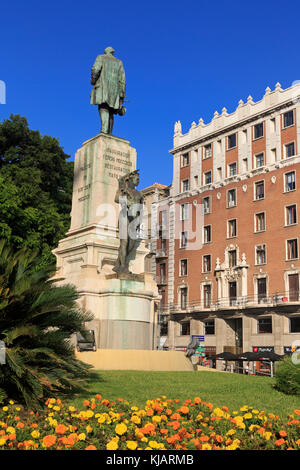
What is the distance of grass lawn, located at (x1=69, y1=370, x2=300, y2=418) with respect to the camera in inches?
380

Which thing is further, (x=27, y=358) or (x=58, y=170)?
(x=58, y=170)

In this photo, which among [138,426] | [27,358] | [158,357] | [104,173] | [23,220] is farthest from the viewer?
[23,220]

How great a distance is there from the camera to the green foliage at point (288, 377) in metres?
11.6

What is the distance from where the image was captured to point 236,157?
188 feet

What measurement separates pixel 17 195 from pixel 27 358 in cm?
2401

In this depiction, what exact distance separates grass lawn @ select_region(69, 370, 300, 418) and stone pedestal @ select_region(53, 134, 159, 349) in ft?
17.6

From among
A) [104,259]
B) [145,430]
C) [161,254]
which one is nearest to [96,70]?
[104,259]

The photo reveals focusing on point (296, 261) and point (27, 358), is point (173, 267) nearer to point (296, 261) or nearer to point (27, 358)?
point (296, 261)

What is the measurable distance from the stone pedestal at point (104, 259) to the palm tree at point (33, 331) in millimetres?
8218

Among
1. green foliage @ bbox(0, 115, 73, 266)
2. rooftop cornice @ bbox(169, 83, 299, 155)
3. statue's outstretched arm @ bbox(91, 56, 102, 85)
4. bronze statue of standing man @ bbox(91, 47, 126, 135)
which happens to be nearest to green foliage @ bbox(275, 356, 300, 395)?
bronze statue of standing man @ bbox(91, 47, 126, 135)

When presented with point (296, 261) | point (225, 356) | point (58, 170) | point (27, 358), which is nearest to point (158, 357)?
point (27, 358)

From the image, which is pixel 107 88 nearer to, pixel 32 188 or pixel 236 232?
pixel 32 188

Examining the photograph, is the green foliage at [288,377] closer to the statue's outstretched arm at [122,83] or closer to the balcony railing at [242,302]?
the statue's outstretched arm at [122,83]
